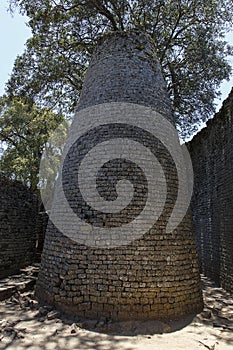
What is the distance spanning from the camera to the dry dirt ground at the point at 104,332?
4539mm

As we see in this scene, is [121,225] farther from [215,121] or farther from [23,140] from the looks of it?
[23,140]

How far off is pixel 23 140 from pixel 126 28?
37.7 ft

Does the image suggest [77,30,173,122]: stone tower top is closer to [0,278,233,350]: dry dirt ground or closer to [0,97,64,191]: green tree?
[0,278,233,350]: dry dirt ground

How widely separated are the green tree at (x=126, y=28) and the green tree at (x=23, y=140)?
5592 millimetres

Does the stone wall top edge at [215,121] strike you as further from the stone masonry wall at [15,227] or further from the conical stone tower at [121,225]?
the stone masonry wall at [15,227]

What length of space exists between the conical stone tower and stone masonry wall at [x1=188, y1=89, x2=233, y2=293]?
2.24m

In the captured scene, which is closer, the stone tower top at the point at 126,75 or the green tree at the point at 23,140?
the stone tower top at the point at 126,75

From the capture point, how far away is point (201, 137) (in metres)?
12.0

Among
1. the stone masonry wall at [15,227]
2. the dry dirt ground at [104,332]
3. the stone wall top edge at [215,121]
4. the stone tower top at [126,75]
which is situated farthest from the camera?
the stone masonry wall at [15,227]

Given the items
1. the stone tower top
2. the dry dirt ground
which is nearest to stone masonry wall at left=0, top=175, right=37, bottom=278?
the dry dirt ground

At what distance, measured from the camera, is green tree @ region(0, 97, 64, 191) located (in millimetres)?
18375

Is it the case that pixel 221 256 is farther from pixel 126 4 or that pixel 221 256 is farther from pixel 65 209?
pixel 126 4

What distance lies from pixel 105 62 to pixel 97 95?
112 centimetres

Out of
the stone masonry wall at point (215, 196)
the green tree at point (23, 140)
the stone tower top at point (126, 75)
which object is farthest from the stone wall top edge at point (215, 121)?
the green tree at point (23, 140)
